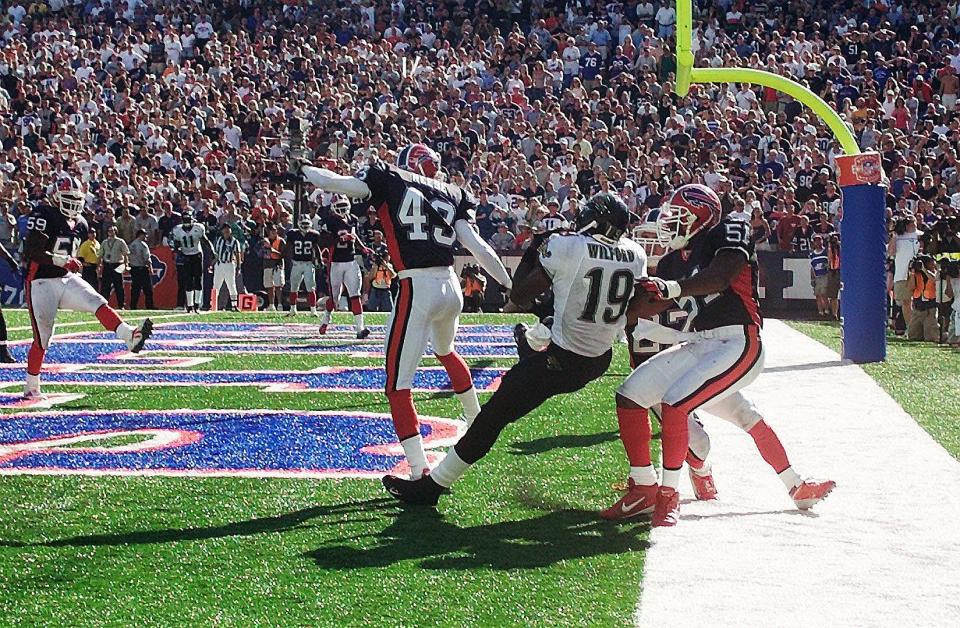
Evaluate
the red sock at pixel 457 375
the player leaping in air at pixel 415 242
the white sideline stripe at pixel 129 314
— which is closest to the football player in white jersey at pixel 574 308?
the player leaping in air at pixel 415 242

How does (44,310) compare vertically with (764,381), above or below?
above

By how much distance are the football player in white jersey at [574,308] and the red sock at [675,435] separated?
1.40 feet

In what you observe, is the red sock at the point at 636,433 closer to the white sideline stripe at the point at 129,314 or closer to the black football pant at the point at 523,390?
the black football pant at the point at 523,390

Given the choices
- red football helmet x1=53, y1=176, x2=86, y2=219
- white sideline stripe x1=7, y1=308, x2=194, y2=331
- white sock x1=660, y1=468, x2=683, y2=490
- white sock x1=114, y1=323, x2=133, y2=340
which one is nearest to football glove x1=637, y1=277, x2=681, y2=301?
white sock x1=660, y1=468, x2=683, y2=490

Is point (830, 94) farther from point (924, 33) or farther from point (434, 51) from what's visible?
point (434, 51)

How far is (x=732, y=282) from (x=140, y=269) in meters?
16.4

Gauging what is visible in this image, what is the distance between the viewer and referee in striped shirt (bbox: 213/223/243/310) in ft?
65.0

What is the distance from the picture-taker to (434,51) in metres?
26.0

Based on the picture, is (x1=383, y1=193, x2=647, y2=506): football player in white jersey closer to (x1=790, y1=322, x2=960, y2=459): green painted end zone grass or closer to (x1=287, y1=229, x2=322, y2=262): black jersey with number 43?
(x1=790, y1=322, x2=960, y2=459): green painted end zone grass

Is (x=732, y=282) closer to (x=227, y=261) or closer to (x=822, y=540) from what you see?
(x=822, y=540)

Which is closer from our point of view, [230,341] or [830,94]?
[230,341]

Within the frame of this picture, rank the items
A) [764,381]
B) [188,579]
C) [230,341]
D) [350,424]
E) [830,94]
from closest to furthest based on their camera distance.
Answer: [188,579]
[350,424]
[764,381]
[230,341]
[830,94]

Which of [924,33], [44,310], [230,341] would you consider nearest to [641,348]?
[44,310]

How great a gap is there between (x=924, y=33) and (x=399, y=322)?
64.7 ft
